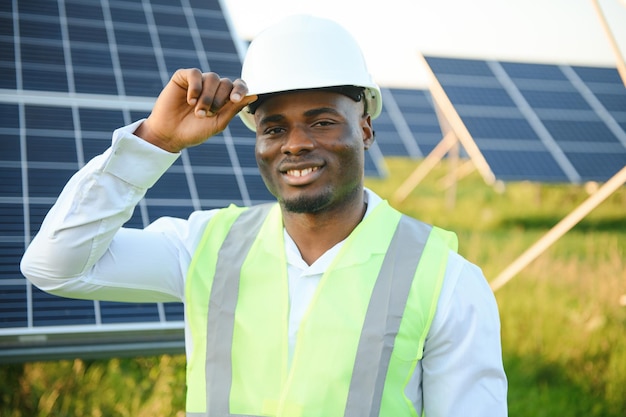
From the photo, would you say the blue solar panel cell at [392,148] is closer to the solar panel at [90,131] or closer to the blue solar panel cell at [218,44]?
the solar panel at [90,131]

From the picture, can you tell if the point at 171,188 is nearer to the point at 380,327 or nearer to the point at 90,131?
the point at 90,131

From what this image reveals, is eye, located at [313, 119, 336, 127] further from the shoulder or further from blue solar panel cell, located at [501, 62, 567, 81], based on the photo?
blue solar panel cell, located at [501, 62, 567, 81]

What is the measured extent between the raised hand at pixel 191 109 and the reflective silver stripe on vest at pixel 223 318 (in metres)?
0.49

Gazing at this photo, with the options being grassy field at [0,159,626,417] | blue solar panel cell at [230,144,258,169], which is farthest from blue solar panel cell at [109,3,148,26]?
grassy field at [0,159,626,417]

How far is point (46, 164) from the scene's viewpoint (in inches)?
181

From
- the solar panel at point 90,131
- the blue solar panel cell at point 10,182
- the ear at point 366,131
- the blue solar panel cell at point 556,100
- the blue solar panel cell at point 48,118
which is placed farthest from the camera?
the blue solar panel cell at point 556,100

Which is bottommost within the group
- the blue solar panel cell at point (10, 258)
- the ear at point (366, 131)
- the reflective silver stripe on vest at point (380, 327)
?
the reflective silver stripe on vest at point (380, 327)

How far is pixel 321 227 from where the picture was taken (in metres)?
2.69

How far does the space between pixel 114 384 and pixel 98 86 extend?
205 cm

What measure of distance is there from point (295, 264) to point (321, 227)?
160mm

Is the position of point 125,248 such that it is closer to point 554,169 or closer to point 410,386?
point 410,386

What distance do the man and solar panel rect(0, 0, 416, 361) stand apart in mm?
1426

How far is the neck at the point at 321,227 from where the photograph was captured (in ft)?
8.77

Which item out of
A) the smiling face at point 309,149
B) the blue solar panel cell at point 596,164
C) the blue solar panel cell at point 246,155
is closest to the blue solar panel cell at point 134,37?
the blue solar panel cell at point 246,155
